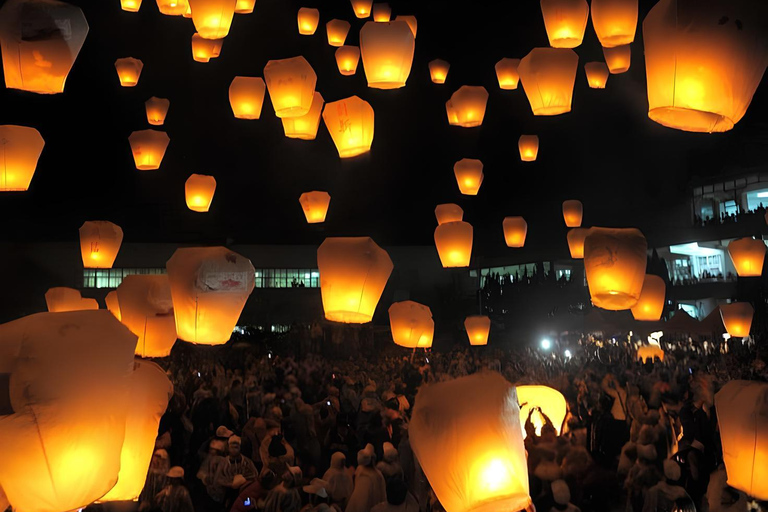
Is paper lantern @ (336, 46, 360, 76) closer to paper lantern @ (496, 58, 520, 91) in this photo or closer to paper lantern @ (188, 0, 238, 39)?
paper lantern @ (496, 58, 520, 91)

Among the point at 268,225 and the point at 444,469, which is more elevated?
the point at 268,225

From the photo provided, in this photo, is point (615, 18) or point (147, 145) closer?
point (615, 18)

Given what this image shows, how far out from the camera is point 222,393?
8.02 meters

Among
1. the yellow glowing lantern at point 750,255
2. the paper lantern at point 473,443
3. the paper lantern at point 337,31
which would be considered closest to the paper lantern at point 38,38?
the paper lantern at point 473,443

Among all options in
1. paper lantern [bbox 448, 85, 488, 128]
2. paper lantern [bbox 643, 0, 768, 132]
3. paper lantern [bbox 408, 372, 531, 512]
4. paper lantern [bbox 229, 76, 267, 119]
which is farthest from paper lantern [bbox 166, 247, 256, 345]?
paper lantern [bbox 448, 85, 488, 128]

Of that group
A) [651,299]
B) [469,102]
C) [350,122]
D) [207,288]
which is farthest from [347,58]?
[207,288]

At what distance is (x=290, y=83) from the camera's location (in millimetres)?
6836

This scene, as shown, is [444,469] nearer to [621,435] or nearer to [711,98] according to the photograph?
[711,98]

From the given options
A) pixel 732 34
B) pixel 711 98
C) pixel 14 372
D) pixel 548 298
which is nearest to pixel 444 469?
pixel 14 372

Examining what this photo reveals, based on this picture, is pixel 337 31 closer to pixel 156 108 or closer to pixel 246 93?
pixel 246 93

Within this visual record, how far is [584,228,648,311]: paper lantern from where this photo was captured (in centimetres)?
624

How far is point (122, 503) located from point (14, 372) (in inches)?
70.1

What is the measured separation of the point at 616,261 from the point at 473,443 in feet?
12.1

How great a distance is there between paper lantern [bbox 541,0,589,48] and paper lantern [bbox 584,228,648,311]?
2.05 metres
